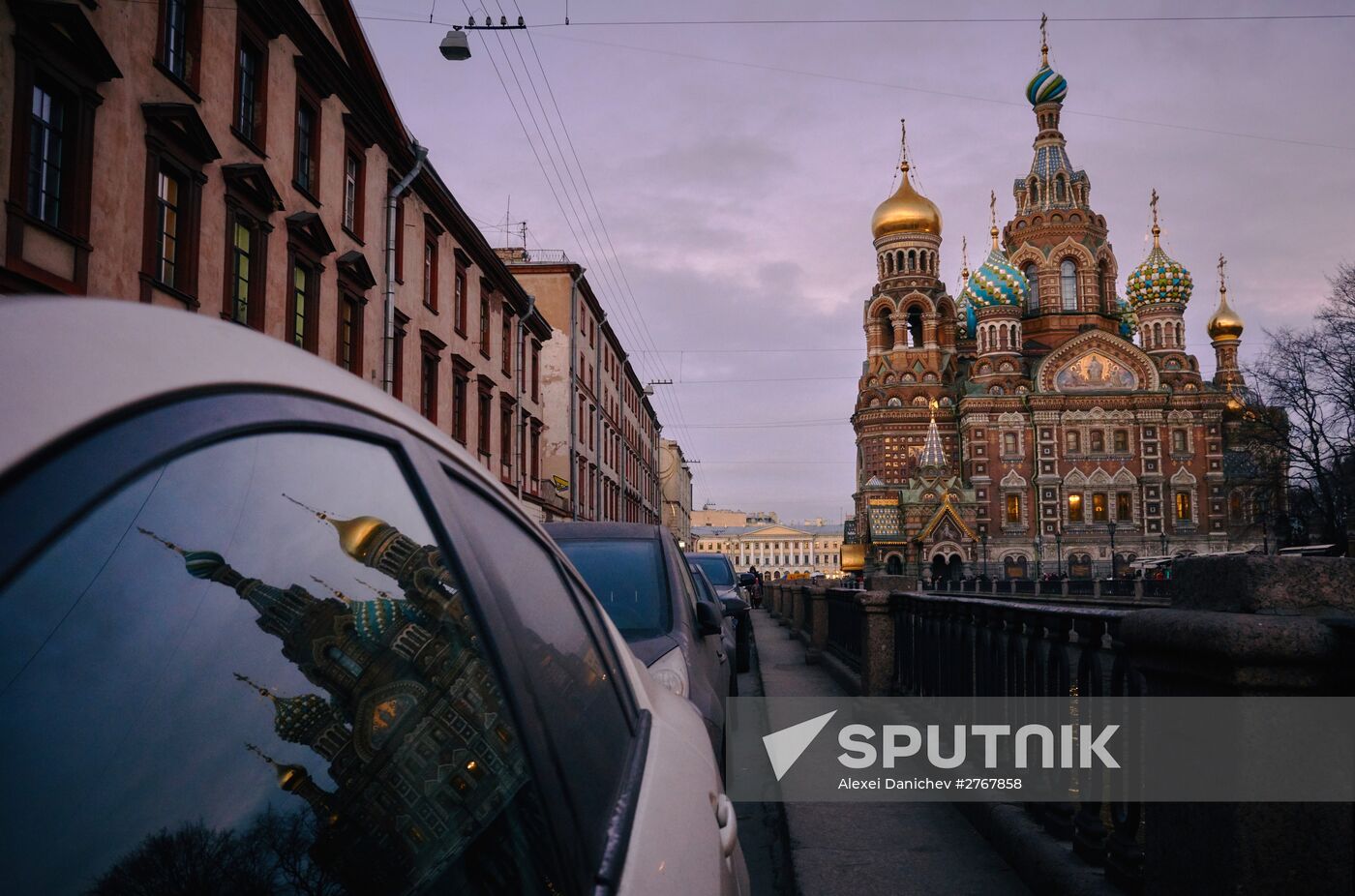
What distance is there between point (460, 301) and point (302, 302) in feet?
29.8

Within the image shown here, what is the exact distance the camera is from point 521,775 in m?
1.40

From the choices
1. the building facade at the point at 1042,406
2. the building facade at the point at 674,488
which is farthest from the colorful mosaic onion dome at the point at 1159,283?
the building facade at the point at 674,488

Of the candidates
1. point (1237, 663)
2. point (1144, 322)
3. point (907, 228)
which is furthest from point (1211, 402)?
point (1237, 663)

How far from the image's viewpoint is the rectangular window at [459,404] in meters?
25.4

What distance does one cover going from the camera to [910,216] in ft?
302

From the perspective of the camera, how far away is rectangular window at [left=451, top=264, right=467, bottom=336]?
85.1ft

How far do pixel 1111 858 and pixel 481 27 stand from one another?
55.5 feet

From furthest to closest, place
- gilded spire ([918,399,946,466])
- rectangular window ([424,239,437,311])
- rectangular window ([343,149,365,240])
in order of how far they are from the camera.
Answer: gilded spire ([918,399,946,466])
rectangular window ([424,239,437,311])
rectangular window ([343,149,365,240])

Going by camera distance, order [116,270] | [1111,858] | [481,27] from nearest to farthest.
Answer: [1111,858] < [116,270] < [481,27]

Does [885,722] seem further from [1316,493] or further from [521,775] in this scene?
[1316,493]

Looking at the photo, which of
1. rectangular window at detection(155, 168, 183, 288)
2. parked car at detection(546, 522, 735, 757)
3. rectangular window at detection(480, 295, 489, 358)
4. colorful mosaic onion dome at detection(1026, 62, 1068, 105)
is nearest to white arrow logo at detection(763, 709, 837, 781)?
parked car at detection(546, 522, 735, 757)

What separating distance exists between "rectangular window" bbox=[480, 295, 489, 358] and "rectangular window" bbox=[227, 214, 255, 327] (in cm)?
1253

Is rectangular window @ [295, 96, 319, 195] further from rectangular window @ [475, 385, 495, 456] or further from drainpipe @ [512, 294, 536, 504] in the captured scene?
drainpipe @ [512, 294, 536, 504]

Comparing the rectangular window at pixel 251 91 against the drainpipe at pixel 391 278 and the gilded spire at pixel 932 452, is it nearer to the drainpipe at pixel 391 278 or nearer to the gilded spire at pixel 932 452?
the drainpipe at pixel 391 278
